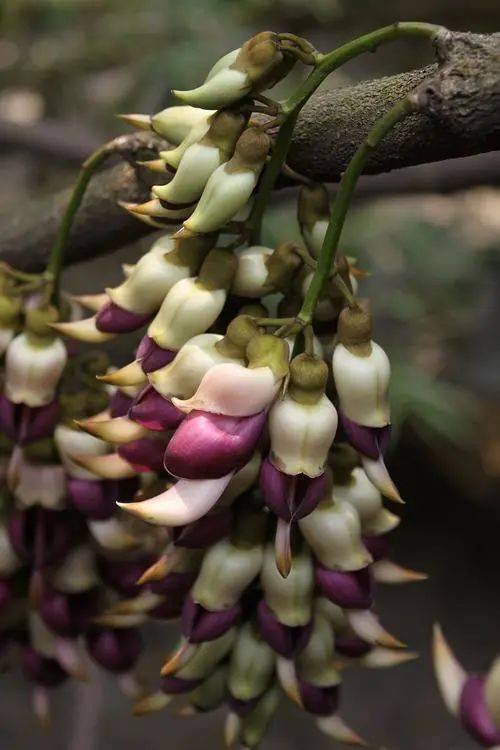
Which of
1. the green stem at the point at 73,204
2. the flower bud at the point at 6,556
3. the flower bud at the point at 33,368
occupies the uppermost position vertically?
the green stem at the point at 73,204

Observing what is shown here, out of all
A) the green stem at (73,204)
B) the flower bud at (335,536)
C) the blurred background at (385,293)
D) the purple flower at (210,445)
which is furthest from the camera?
the blurred background at (385,293)

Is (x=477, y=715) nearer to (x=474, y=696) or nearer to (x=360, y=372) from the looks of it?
(x=474, y=696)

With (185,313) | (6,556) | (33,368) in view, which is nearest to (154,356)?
(185,313)

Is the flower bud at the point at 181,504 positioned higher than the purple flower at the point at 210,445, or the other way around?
the purple flower at the point at 210,445

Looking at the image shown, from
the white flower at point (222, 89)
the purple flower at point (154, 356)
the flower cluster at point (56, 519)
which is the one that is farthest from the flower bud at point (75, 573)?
the white flower at point (222, 89)

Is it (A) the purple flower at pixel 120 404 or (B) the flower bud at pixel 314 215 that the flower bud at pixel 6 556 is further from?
(B) the flower bud at pixel 314 215
